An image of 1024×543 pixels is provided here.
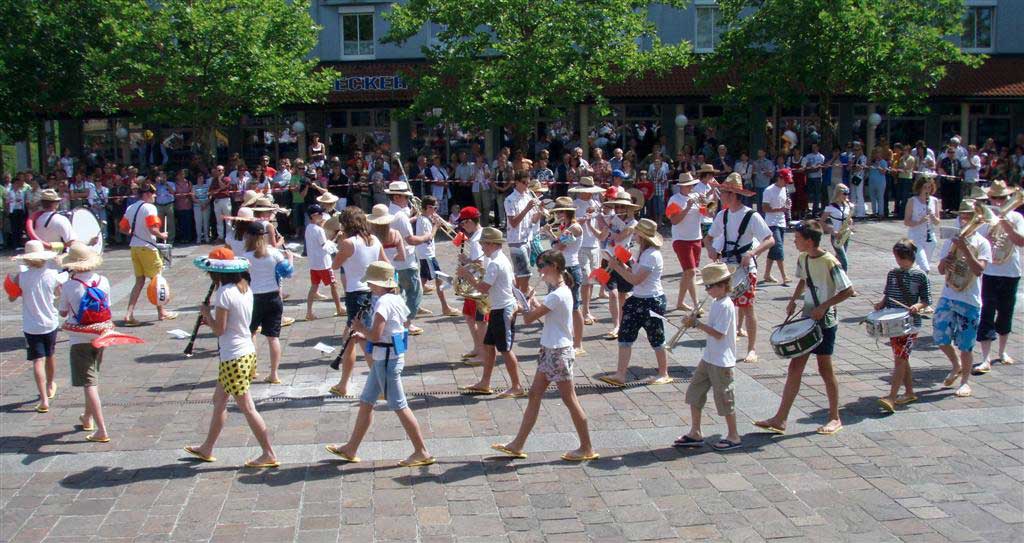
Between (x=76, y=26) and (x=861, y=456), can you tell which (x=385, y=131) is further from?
(x=861, y=456)

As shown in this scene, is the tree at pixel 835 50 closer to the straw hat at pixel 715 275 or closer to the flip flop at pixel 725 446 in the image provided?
the straw hat at pixel 715 275

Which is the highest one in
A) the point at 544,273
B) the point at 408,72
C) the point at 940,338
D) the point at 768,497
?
the point at 408,72

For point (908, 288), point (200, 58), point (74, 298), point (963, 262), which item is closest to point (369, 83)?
point (200, 58)

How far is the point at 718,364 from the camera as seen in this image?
25.3 feet

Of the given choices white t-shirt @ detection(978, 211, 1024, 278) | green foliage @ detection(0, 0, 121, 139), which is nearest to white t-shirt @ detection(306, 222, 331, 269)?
white t-shirt @ detection(978, 211, 1024, 278)

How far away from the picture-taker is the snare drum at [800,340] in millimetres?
7828

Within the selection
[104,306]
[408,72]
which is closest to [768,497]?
[104,306]

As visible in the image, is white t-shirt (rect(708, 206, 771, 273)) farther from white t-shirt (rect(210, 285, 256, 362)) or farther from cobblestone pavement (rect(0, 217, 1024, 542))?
white t-shirt (rect(210, 285, 256, 362))

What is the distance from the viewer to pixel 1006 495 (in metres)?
6.84

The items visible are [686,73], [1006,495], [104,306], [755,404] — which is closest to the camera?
[1006,495]

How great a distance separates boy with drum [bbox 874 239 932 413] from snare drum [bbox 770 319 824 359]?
1.11m

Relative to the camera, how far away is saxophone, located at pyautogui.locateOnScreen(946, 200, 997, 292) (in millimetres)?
9070

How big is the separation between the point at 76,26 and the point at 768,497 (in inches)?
849

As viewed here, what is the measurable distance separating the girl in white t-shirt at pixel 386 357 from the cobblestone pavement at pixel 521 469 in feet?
0.86
